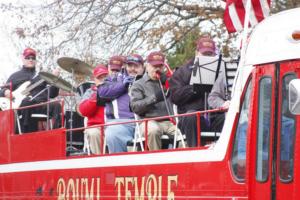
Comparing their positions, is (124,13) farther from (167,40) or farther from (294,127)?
(294,127)

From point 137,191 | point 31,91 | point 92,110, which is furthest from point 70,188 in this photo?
point 31,91

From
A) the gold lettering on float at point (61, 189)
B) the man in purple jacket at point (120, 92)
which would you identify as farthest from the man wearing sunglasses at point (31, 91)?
the man in purple jacket at point (120, 92)

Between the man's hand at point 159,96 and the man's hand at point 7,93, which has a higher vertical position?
the man's hand at point 7,93

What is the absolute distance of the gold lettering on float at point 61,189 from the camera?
11463 millimetres

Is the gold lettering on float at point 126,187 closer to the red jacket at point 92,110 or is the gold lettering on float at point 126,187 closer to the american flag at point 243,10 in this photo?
the red jacket at point 92,110

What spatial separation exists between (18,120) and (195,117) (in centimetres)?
456

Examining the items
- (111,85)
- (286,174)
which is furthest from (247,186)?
(111,85)

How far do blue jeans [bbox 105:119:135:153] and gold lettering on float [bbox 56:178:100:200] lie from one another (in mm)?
426

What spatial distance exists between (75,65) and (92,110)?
1.76 m

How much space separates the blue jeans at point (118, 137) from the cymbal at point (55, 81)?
2643 millimetres

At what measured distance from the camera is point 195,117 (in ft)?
31.0

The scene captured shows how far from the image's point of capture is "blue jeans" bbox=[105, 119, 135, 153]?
34.8ft

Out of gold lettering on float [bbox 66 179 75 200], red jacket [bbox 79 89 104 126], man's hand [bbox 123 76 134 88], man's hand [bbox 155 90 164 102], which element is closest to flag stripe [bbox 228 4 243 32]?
man's hand [bbox 155 90 164 102]

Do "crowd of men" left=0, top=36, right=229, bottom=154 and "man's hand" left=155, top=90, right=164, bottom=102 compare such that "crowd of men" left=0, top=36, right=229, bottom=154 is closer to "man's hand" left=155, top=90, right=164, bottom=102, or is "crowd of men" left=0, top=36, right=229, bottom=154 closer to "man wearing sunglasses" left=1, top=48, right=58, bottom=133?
"man's hand" left=155, top=90, right=164, bottom=102
